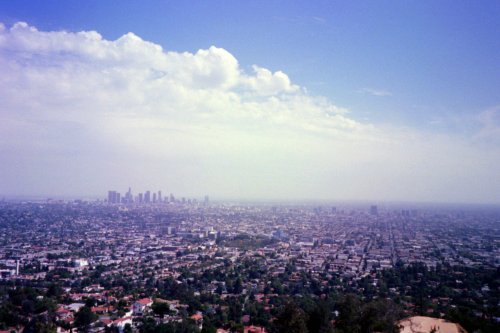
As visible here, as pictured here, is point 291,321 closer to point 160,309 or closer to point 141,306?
point 160,309

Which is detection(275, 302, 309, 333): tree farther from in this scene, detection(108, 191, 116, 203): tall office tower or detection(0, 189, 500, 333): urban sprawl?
detection(108, 191, 116, 203): tall office tower

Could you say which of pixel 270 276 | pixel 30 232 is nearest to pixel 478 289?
pixel 270 276

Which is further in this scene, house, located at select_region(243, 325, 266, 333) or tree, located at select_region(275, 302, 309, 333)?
house, located at select_region(243, 325, 266, 333)

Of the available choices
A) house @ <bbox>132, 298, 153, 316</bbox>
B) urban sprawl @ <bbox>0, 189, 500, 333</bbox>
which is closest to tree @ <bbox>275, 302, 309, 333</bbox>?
urban sprawl @ <bbox>0, 189, 500, 333</bbox>

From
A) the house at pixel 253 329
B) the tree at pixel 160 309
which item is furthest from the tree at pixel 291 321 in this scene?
the tree at pixel 160 309

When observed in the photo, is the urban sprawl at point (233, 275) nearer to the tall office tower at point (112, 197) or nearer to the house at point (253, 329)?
the house at point (253, 329)

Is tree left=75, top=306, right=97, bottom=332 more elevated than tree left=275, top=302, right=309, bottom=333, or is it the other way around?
tree left=275, top=302, right=309, bottom=333

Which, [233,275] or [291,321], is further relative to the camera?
[233,275]

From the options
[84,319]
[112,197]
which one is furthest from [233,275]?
[112,197]

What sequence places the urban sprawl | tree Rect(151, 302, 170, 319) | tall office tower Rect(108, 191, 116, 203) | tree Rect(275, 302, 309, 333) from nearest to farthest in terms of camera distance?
tree Rect(275, 302, 309, 333)
the urban sprawl
tree Rect(151, 302, 170, 319)
tall office tower Rect(108, 191, 116, 203)

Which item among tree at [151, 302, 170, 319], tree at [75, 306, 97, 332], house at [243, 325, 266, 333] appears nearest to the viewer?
house at [243, 325, 266, 333]

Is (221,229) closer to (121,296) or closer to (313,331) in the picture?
(121,296)
